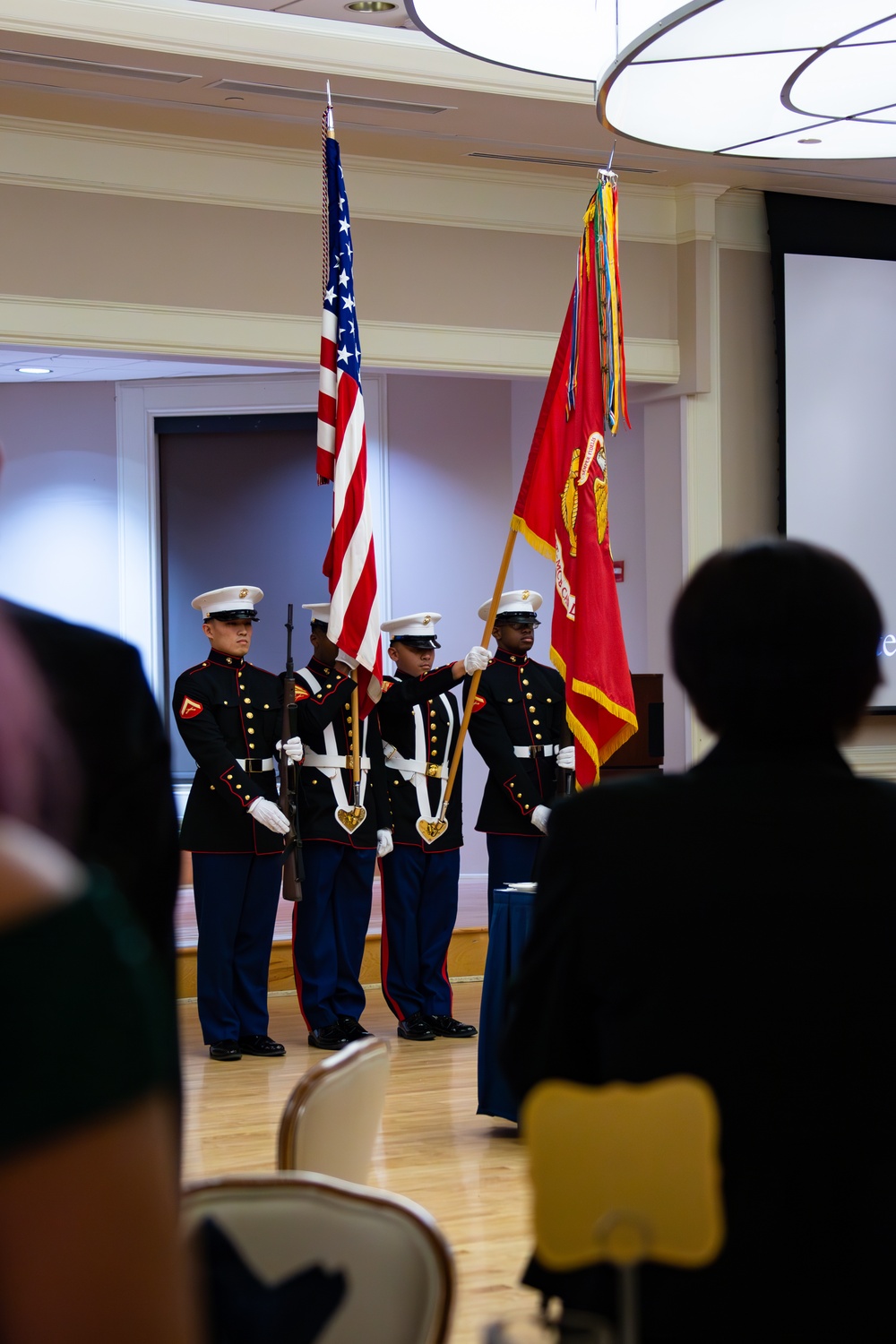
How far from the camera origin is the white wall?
8961 mm

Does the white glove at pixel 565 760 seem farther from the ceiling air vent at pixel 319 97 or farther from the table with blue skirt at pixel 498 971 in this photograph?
the ceiling air vent at pixel 319 97

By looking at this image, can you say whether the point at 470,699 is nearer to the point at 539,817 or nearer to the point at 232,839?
the point at 539,817

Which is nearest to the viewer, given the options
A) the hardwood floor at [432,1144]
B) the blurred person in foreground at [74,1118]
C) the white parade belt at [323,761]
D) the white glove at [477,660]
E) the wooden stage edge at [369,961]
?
the blurred person in foreground at [74,1118]

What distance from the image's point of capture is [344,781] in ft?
18.7

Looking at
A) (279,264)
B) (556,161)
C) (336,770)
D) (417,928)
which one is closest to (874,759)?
(417,928)

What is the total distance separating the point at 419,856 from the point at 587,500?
1.66m

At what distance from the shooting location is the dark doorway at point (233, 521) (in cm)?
899

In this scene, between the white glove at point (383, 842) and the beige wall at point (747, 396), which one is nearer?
the white glove at point (383, 842)

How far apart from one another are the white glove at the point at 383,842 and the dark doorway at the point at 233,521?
3334mm

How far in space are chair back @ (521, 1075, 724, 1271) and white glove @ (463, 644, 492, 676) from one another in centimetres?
453

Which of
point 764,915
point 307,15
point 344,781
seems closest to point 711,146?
point 307,15

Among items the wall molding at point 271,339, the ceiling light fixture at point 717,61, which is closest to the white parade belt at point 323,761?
the wall molding at point 271,339

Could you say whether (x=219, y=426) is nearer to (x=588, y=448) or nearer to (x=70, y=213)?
(x=70, y=213)

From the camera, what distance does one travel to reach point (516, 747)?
6039mm
